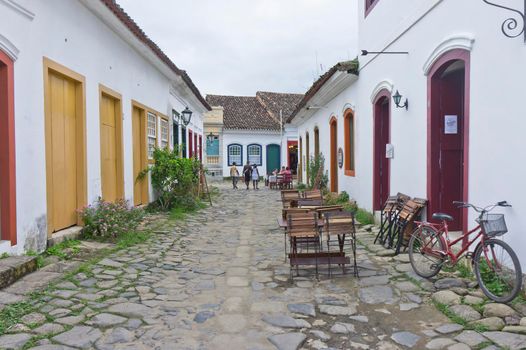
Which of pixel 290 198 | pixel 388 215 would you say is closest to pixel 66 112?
pixel 290 198

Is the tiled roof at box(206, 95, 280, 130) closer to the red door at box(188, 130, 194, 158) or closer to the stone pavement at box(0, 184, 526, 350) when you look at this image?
the red door at box(188, 130, 194, 158)

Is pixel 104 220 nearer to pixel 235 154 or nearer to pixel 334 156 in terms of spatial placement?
pixel 334 156

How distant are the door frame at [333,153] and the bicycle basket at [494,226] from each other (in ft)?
28.7

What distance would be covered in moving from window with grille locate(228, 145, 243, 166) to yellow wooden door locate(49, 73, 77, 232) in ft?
78.1

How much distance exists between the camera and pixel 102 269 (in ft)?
18.0

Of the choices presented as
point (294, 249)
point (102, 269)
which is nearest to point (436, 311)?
point (294, 249)

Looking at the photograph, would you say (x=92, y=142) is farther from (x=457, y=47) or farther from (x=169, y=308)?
(x=457, y=47)

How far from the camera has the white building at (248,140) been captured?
99.1 feet

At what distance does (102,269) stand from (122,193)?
3.76 meters

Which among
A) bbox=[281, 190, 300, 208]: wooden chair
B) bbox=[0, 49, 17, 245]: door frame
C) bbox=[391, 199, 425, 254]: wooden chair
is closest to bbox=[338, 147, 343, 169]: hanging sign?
bbox=[281, 190, 300, 208]: wooden chair

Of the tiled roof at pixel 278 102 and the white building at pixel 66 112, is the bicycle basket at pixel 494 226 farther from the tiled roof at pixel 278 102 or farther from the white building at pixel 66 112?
the tiled roof at pixel 278 102

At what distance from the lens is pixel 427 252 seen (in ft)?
17.0

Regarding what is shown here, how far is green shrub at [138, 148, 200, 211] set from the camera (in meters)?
11.2

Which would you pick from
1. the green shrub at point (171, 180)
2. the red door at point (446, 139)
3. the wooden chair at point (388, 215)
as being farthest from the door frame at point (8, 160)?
the green shrub at point (171, 180)
